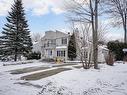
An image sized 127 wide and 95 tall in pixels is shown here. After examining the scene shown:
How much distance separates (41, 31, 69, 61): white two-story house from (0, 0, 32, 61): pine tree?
7432 mm

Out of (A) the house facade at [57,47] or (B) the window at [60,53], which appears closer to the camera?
(A) the house facade at [57,47]

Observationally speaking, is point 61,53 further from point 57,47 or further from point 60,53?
point 57,47

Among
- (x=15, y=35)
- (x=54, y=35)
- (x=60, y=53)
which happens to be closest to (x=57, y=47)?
(x=60, y=53)

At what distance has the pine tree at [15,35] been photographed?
134 feet

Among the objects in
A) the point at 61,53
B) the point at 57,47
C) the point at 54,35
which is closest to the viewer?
the point at 61,53

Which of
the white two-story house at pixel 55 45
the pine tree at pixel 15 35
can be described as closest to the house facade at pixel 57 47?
the white two-story house at pixel 55 45

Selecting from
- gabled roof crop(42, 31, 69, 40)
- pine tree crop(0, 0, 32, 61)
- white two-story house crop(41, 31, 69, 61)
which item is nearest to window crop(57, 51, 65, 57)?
white two-story house crop(41, 31, 69, 61)

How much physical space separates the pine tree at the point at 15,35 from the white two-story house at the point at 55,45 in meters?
7.43

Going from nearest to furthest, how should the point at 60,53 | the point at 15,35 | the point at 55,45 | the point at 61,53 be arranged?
the point at 15,35 → the point at 61,53 → the point at 60,53 → the point at 55,45

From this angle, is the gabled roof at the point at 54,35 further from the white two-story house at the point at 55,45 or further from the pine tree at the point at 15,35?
the pine tree at the point at 15,35

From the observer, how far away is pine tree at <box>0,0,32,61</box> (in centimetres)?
4097

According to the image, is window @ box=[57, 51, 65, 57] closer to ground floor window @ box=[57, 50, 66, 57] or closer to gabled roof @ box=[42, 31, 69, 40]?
ground floor window @ box=[57, 50, 66, 57]

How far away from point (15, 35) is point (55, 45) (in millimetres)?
11064

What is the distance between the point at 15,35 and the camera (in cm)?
4097
